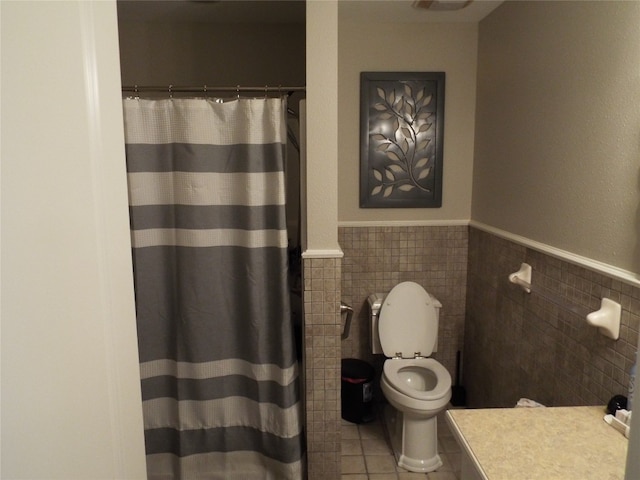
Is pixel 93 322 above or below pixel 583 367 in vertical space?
above

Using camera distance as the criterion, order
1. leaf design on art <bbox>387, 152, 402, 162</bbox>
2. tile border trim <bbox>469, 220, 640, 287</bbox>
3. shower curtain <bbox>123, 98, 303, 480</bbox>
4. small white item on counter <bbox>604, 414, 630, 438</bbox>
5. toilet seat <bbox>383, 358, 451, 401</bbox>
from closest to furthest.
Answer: small white item on counter <bbox>604, 414, 630, 438</bbox>, tile border trim <bbox>469, 220, 640, 287</bbox>, shower curtain <bbox>123, 98, 303, 480</bbox>, toilet seat <bbox>383, 358, 451, 401</bbox>, leaf design on art <bbox>387, 152, 402, 162</bbox>

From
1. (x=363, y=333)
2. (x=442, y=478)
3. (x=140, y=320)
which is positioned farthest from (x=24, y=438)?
(x=363, y=333)

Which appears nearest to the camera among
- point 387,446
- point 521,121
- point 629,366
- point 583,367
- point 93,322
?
point 93,322

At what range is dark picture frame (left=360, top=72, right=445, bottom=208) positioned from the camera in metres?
2.73

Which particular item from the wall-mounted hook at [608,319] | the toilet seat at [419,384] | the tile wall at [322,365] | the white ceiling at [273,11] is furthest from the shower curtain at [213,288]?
the wall-mounted hook at [608,319]

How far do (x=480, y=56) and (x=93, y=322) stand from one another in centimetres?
269

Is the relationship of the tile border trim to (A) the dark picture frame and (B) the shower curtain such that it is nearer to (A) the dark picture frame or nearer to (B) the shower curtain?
(A) the dark picture frame

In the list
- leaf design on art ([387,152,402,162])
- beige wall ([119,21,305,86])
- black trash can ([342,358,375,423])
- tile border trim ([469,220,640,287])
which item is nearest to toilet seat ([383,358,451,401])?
black trash can ([342,358,375,423])

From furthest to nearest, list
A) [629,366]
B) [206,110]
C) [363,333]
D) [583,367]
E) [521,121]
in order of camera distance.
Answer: [363,333] → [521,121] → [206,110] → [583,367] → [629,366]

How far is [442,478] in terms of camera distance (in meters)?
2.31

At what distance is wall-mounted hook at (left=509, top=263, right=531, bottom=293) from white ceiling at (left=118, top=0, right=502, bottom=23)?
4.58 feet

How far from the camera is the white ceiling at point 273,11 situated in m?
2.40

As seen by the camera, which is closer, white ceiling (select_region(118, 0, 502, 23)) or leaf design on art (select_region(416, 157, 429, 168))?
white ceiling (select_region(118, 0, 502, 23))

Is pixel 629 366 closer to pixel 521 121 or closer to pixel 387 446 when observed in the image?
pixel 521 121
